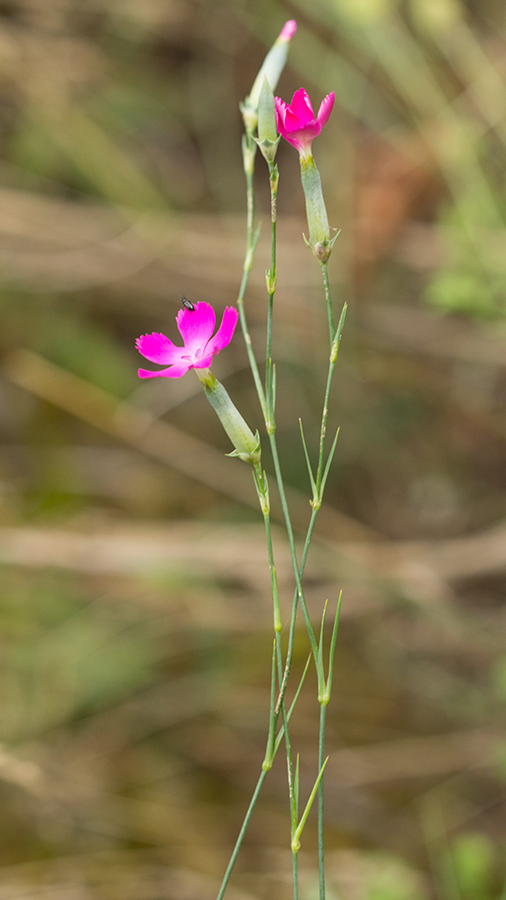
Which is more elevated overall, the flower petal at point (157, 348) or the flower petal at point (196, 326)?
the flower petal at point (196, 326)

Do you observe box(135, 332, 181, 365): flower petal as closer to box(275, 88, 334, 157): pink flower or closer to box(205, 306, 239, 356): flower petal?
box(205, 306, 239, 356): flower petal

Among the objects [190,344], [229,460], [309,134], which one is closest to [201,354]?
[190,344]

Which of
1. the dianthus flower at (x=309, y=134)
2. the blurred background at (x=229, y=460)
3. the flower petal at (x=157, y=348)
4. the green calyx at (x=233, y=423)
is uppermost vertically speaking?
the blurred background at (x=229, y=460)

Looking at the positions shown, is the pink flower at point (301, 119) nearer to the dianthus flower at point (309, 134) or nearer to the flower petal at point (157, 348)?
the dianthus flower at point (309, 134)

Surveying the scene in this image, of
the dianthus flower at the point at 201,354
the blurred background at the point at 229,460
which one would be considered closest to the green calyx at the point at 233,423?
the dianthus flower at the point at 201,354

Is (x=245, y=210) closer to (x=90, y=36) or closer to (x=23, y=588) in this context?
(x=90, y=36)

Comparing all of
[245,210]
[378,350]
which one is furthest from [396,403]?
[245,210]

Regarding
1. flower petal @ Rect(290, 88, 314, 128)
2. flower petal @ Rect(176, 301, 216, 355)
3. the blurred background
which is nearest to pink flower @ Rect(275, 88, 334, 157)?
flower petal @ Rect(290, 88, 314, 128)
